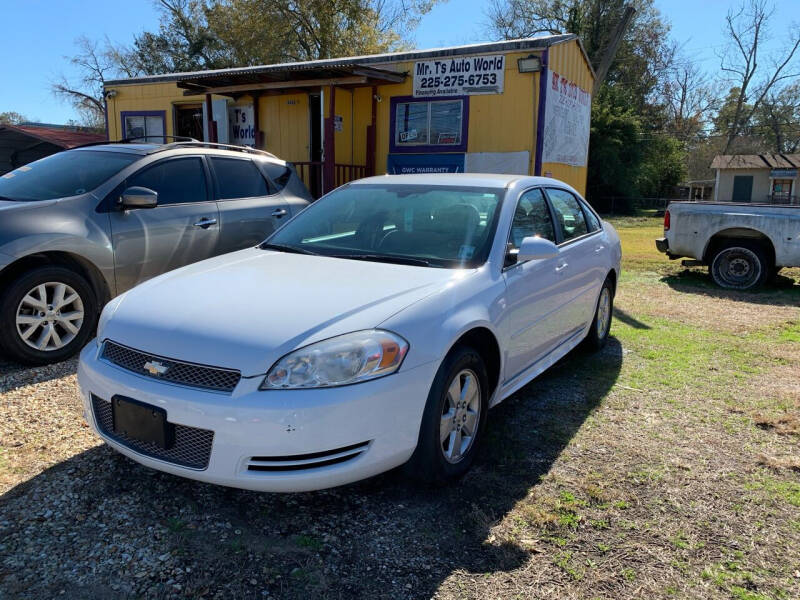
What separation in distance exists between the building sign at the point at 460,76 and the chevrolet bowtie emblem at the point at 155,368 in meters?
8.69

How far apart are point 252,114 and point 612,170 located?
82.5ft

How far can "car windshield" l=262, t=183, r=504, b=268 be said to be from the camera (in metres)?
3.58

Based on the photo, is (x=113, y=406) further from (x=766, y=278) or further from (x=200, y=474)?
(x=766, y=278)

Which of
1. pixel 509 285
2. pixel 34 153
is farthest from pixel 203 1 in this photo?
pixel 509 285

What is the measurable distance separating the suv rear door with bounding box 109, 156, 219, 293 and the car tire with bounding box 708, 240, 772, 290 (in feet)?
24.7

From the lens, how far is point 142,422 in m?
2.64

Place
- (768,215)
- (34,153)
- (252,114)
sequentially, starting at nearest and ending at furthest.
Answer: (768,215)
(252,114)
(34,153)

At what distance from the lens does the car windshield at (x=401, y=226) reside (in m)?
3.58

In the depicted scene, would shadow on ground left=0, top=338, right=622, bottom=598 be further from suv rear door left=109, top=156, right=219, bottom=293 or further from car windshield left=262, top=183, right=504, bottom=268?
suv rear door left=109, top=156, right=219, bottom=293

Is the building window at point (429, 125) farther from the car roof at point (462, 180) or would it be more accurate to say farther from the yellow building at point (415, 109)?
the car roof at point (462, 180)

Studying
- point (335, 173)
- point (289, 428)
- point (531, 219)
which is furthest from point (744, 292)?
point (289, 428)

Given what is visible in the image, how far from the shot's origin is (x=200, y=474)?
254 cm

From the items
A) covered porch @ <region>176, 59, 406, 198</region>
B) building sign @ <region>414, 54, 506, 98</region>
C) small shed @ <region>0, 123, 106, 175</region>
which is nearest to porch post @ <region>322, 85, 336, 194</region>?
covered porch @ <region>176, 59, 406, 198</region>

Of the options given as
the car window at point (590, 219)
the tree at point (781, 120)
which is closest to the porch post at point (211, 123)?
the car window at point (590, 219)
